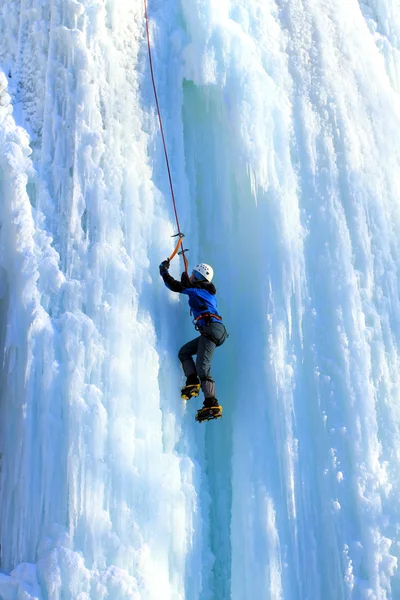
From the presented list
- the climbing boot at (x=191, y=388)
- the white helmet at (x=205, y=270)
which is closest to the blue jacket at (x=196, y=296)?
the white helmet at (x=205, y=270)

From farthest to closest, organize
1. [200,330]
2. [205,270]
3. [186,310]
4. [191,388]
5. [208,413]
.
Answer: [186,310] < [205,270] < [200,330] < [191,388] < [208,413]

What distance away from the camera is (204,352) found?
246 inches

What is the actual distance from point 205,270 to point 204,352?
2.52 feet

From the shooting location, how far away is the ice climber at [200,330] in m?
6.20

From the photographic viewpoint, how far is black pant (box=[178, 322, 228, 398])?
6.17m

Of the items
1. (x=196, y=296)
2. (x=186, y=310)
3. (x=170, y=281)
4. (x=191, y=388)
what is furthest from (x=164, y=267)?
(x=191, y=388)

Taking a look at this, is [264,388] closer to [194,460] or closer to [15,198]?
[194,460]

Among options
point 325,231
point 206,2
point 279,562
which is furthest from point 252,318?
point 206,2

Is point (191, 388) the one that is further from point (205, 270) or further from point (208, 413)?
point (205, 270)

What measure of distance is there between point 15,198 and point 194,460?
9.11 ft

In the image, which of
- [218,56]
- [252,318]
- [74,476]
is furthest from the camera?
[218,56]

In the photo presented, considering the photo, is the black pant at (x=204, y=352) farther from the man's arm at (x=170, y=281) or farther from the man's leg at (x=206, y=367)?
the man's arm at (x=170, y=281)

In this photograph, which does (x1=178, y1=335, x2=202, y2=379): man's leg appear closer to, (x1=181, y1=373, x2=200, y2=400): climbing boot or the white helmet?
(x1=181, y1=373, x2=200, y2=400): climbing boot

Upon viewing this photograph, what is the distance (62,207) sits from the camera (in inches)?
257
